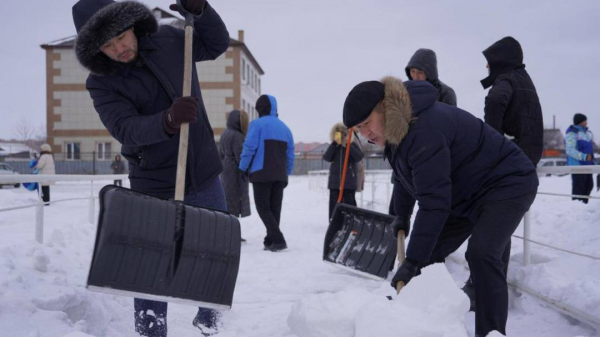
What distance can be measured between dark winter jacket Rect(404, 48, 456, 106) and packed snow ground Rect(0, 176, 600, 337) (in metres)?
1.38

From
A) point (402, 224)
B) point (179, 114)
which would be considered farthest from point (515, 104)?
point (179, 114)

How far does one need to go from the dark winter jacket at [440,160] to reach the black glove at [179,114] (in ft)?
2.87

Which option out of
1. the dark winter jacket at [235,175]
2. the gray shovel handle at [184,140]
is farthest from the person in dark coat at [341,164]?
the gray shovel handle at [184,140]

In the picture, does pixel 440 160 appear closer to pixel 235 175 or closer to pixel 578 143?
pixel 235 175

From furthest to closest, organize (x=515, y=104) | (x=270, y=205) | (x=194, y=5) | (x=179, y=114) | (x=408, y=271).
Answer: (x=270, y=205) → (x=515, y=104) → (x=194, y=5) → (x=408, y=271) → (x=179, y=114)

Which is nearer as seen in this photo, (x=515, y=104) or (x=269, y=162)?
(x=515, y=104)

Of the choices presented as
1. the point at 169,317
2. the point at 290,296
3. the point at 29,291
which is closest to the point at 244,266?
the point at 290,296

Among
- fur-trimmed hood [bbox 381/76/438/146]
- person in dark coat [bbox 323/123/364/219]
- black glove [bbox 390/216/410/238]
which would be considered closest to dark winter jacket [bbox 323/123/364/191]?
person in dark coat [bbox 323/123/364/219]

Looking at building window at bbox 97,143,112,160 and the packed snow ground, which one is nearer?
the packed snow ground

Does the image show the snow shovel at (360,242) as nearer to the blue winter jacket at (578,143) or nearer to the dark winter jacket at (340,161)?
the dark winter jacket at (340,161)

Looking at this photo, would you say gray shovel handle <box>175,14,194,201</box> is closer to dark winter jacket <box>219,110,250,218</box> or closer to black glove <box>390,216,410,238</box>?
black glove <box>390,216,410,238</box>

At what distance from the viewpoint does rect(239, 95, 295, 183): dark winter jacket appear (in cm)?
541

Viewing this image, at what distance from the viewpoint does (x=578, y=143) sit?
7.68 metres

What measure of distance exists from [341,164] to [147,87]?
4.36 meters
